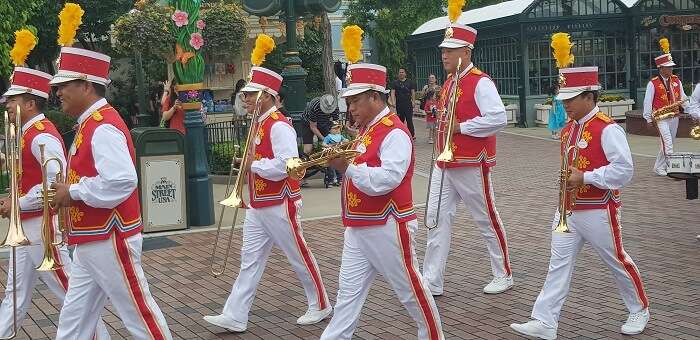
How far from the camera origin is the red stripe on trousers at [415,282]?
5.58 m

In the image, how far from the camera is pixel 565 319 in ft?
22.7

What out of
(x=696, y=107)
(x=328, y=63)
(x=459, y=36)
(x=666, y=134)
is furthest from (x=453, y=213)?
(x=328, y=63)

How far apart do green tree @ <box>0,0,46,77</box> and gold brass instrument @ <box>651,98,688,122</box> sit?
1209cm

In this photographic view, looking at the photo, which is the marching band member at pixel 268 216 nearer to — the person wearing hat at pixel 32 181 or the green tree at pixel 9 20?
the person wearing hat at pixel 32 181

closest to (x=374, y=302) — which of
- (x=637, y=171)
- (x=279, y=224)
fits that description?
(x=279, y=224)

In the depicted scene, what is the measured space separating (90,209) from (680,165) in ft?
20.5

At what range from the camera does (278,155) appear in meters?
6.77

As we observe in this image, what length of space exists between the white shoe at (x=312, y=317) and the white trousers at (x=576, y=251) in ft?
5.39

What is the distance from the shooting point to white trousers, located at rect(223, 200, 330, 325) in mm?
6789

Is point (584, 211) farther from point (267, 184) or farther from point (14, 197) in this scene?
point (14, 197)

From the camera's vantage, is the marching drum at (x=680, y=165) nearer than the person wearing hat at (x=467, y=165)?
No

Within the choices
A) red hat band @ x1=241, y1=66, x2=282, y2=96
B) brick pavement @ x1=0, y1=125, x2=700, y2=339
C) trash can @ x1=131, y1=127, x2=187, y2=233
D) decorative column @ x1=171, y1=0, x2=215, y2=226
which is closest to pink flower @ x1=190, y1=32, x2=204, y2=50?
decorative column @ x1=171, y1=0, x2=215, y2=226

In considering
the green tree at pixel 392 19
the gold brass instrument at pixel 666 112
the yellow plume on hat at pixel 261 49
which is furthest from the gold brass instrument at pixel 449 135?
the green tree at pixel 392 19

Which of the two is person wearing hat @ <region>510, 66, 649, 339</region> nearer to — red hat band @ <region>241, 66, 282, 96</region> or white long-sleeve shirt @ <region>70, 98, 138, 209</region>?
red hat band @ <region>241, 66, 282, 96</region>
